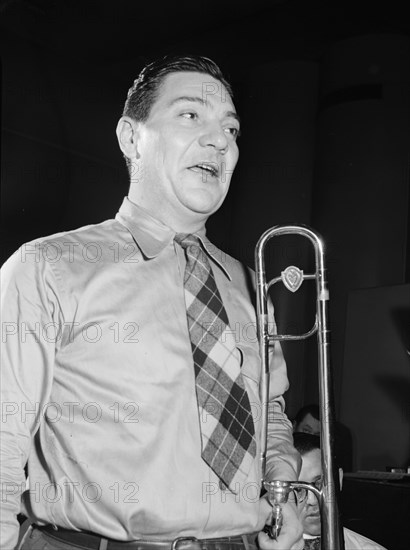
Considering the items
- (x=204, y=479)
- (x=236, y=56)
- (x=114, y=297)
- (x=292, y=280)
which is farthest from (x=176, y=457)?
(x=236, y=56)

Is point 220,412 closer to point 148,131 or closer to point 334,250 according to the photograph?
point 148,131

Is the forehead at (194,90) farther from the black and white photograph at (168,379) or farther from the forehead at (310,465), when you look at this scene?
the forehead at (310,465)

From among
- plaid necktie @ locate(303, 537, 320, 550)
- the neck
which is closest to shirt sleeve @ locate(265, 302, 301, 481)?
the neck

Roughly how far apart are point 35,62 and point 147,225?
10.9ft

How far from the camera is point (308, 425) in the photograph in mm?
3676

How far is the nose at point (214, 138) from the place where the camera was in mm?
1637

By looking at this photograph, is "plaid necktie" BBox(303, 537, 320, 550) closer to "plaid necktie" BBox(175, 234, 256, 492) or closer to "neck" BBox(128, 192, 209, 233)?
"plaid necktie" BBox(175, 234, 256, 492)

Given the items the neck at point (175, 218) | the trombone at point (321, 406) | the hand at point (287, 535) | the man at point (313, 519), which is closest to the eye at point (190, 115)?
the neck at point (175, 218)

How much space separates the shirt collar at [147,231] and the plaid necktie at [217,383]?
0.06 m

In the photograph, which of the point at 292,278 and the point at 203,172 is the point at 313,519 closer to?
the point at 292,278

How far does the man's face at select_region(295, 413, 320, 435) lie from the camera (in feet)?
12.0

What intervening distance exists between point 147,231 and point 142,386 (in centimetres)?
40

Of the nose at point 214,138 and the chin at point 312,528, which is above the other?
the nose at point 214,138

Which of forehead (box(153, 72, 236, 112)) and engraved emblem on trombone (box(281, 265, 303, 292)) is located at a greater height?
forehead (box(153, 72, 236, 112))
